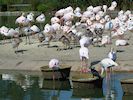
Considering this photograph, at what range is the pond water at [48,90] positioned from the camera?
13.9m

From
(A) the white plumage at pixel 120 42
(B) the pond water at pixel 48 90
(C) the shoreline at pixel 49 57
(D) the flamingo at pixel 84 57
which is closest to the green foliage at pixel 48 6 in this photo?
(C) the shoreline at pixel 49 57

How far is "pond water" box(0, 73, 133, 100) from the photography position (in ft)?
45.6

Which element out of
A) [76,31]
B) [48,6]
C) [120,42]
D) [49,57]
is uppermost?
[48,6]

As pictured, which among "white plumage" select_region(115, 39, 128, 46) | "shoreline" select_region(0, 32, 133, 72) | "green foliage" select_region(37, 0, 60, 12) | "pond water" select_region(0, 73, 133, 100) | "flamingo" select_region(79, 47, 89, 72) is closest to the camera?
"pond water" select_region(0, 73, 133, 100)

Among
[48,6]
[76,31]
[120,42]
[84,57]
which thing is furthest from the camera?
[48,6]

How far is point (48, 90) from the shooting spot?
15094 millimetres

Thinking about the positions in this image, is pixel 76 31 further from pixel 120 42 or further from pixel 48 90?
pixel 48 90

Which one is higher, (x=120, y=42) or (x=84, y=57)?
(x=120, y=42)

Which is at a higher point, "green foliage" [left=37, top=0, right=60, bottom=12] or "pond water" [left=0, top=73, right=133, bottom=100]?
"green foliage" [left=37, top=0, right=60, bottom=12]

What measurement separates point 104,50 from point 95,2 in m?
31.9

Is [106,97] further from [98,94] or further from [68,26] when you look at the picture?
[68,26]

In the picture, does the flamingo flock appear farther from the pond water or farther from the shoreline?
the pond water

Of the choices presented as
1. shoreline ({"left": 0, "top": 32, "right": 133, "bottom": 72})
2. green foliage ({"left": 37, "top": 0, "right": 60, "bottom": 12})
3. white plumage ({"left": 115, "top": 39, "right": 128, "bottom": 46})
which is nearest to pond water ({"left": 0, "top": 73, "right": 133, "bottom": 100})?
shoreline ({"left": 0, "top": 32, "right": 133, "bottom": 72})

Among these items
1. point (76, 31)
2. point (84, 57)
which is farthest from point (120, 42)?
point (84, 57)
